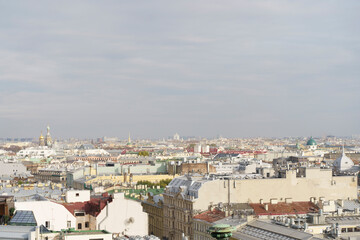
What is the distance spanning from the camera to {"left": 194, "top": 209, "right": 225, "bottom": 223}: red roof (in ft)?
198

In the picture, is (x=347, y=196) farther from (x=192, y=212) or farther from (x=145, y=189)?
(x=145, y=189)

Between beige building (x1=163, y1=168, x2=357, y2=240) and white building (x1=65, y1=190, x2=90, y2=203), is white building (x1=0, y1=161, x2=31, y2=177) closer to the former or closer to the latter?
beige building (x1=163, y1=168, x2=357, y2=240)

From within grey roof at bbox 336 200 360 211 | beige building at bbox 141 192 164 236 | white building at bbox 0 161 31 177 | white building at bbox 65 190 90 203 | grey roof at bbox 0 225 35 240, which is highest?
white building at bbox 0 161 31 177

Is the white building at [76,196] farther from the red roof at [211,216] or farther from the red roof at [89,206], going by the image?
the red roof at [211,216]

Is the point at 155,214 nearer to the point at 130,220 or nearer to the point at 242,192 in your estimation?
the point at 242,192

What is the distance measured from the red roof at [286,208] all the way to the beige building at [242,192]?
4.54 feet

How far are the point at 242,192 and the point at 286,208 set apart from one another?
420 cm

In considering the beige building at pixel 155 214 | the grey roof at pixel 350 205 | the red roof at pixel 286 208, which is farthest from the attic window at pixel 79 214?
the grey roof at pixel 350 205

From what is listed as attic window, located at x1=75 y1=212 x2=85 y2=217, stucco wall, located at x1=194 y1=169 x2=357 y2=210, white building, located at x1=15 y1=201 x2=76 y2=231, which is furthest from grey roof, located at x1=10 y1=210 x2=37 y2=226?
stucco wall, located at x1=194 y1=169 x2=357 y2=210

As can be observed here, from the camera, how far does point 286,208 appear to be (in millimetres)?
65625

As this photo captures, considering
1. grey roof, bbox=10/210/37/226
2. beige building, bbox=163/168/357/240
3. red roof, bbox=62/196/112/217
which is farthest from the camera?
beige building, bbox=163/168/357/240

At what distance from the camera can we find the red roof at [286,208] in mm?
63750

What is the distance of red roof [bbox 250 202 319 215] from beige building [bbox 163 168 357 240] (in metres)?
1.38

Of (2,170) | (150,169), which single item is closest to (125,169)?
(150,169)
